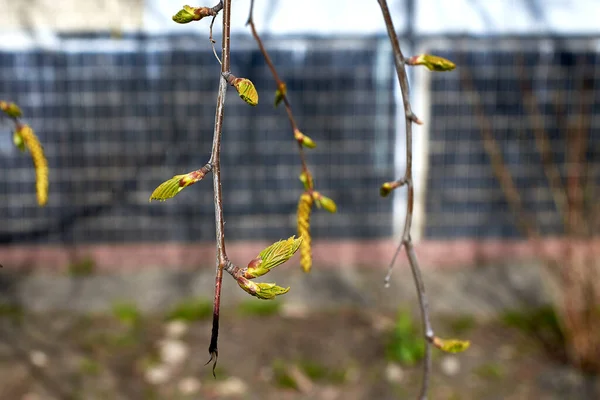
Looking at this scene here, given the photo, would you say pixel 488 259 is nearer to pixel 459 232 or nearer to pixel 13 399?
pixel 459 232

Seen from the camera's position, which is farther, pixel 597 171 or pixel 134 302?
pixel 597 171

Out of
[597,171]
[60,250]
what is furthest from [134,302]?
[597,171]

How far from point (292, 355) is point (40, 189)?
1588 mm

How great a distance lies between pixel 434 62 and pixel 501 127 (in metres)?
2.69

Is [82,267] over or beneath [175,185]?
beneath

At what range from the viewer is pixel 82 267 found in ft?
9.91

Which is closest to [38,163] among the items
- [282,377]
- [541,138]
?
[282,377]

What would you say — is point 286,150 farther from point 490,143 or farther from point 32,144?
point 32,144

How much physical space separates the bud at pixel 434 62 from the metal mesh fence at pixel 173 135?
8.02 ft

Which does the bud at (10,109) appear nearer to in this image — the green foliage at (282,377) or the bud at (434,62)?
the bud at (434,62)

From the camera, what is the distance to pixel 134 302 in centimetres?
266

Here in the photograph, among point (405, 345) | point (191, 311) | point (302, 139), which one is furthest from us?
point (191, 311)

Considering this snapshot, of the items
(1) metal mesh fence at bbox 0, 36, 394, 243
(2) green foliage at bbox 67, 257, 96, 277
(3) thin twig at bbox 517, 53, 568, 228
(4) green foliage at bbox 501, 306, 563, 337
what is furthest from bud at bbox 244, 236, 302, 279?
(2) green foliage at bbox 67, 257, 96, 277

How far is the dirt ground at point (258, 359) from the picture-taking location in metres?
2.04
